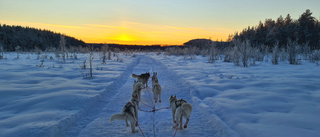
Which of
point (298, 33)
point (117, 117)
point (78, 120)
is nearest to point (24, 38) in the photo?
point (78, 120)

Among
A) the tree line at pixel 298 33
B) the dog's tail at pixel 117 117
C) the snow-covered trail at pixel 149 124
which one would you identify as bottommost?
the snow-covered trail at pixel 149 124

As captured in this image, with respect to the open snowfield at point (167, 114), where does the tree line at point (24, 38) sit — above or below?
above

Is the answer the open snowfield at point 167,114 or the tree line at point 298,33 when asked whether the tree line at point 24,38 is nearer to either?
the open snowfield at point 167,114

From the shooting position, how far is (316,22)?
34.3 m

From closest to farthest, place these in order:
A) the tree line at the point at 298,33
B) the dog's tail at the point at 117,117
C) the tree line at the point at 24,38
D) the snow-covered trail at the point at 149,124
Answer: the dog's tail at the point at 117,117, the snow-covered trail at the point at 149,124, the tree line at the point at 298,33, the tree line at the point at 24,38

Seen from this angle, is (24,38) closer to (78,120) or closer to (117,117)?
(78,120)

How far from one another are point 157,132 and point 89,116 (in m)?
1.80

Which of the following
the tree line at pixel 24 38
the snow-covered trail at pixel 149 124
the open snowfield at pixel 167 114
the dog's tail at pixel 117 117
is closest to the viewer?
the dog's tail at pixel 117 117

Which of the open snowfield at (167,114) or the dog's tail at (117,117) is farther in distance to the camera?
the open snowfield at (167,114)

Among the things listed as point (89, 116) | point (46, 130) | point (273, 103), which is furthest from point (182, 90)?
point (46, 130)

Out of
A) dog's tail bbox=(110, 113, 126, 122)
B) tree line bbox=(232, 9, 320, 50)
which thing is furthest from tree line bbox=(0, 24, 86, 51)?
tree line bbox=(232, 9, 320, 50)

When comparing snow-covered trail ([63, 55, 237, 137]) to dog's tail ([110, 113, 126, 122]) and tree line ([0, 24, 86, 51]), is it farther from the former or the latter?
tree line ([0, 24, 86, 51])

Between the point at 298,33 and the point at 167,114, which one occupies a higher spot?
the point at 298,33

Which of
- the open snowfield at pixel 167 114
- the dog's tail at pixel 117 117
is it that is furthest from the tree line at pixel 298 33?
the dog's tail at pixel 117 117
